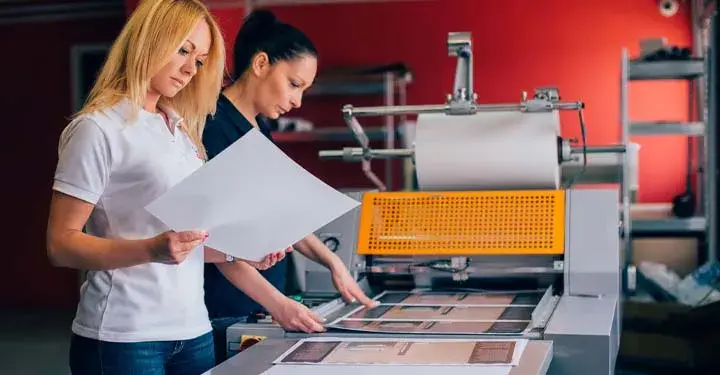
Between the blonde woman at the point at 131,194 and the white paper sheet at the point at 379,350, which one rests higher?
the blonde woman at the point at 131,194

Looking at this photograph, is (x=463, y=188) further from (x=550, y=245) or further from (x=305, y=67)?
(x=305, y=67)

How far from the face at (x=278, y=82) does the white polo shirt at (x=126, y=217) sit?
0.60 m

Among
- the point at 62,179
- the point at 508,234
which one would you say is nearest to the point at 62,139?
the point at 62,179

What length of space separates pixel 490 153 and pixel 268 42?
1.82 ft

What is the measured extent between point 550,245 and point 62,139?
1.05 m

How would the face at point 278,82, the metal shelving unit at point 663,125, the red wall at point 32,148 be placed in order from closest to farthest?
the face at point 278,82
the metal shelving unit at point 663,125
the red wall at point 32,148

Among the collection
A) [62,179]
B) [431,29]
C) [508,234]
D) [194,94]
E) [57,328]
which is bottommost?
[57,328]

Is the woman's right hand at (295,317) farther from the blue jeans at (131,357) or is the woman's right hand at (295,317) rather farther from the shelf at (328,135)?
the shelf at (328,135)

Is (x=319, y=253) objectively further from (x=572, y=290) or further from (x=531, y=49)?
(x=531, y=49)

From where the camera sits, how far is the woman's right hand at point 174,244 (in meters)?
1.25

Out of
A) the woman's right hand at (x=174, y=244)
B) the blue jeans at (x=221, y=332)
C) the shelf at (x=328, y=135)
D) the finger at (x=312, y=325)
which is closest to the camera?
the woman's right hand at (x=174, y=244)

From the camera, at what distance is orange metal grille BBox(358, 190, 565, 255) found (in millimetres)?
2016

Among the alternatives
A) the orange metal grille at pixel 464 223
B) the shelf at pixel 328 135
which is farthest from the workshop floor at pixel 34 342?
the orange metal grille at pixel 464 223

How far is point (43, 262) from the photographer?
23.6ft
